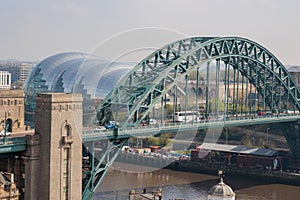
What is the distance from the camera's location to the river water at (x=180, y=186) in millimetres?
28766

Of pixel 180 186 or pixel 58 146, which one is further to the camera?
pixel 180 186

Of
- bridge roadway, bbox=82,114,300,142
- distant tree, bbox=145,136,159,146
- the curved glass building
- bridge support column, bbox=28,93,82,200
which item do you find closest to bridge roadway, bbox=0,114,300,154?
bridge roadway, bbox=82,114,300,142

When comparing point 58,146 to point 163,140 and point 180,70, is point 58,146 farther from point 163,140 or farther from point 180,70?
point 163,140

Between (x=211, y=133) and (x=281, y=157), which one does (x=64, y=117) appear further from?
(x=211, y=133)

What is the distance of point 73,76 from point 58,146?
117 ft

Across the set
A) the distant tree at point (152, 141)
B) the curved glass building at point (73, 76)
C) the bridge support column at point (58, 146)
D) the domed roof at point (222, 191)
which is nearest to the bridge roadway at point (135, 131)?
the bridge support column at point (58, 146)

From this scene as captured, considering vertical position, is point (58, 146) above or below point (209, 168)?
above

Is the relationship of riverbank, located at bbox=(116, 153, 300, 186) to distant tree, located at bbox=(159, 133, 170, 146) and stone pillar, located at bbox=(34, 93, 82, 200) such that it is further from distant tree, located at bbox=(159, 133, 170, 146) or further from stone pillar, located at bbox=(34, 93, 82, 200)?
stone pillar, located at bbox=(34, 93, 82, 200)

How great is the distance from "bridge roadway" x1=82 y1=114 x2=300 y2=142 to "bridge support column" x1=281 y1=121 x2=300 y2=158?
3.75 feet

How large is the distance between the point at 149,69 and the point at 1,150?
39.2 ft

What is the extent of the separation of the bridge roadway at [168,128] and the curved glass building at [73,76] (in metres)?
10.3

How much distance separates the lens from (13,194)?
61.7 ft

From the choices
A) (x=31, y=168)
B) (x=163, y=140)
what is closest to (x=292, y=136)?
(x=163, y=140)

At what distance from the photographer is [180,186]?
31.8m
